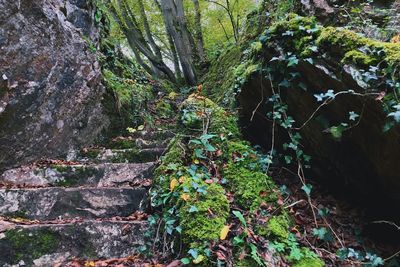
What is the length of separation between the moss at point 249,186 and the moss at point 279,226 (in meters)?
0.18

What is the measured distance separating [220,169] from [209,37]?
29.0 ft

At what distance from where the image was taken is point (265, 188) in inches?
119

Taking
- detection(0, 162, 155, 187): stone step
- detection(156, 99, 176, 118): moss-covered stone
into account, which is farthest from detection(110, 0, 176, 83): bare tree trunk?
detection(0, 162, 155, 187): stone step

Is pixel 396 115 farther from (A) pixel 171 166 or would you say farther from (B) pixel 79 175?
(B) pixel 79 175

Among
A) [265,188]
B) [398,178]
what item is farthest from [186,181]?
[398,178]

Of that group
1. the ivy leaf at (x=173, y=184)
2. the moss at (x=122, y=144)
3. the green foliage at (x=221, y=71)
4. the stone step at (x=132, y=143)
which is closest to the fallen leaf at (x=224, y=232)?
the ivy leaf at (x=173, y=184)

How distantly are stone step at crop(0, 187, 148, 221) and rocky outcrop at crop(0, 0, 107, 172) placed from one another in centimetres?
79

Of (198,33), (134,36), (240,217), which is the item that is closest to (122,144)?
(240,217)

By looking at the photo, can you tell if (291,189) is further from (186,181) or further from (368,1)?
(368,1)

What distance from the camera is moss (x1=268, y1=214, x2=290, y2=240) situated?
2615mm

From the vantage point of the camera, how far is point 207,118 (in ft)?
12.1

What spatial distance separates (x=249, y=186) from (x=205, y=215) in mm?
573

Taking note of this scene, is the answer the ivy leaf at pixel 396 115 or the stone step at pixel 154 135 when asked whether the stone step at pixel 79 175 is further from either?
the ivy leaf at pixel 396 115

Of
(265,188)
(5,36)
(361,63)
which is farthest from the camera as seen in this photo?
(5,36)
